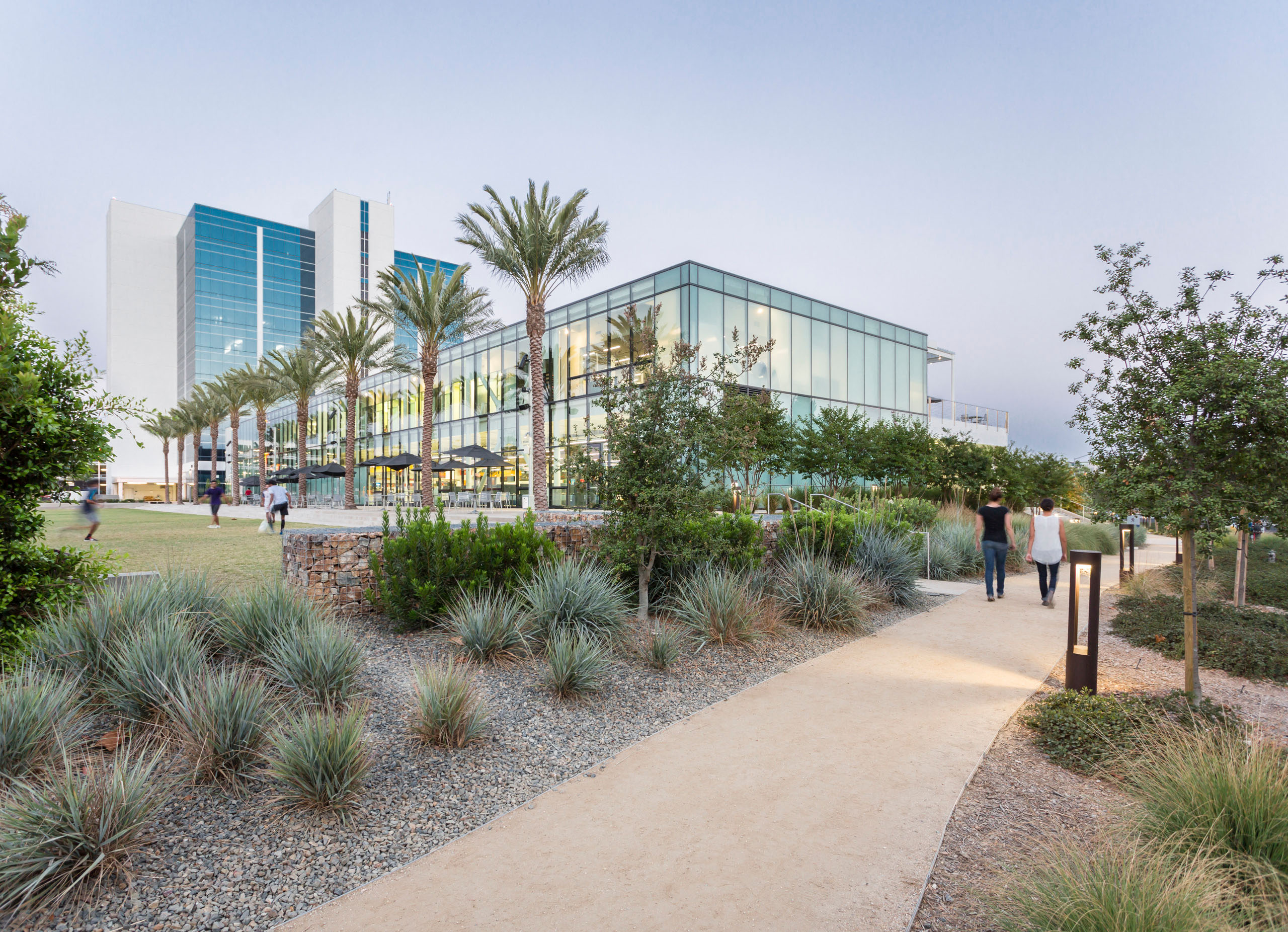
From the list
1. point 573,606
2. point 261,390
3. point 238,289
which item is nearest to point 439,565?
point 573,606

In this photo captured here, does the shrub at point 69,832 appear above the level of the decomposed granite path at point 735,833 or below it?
above

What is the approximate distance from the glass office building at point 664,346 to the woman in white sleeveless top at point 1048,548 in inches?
517

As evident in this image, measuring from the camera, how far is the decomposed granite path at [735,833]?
2.64 m

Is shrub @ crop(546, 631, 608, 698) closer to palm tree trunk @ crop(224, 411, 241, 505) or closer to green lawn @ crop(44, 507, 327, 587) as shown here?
green lawn @ crop(44, 507, 327, 587)

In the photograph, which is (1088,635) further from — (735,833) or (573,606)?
(573,606)

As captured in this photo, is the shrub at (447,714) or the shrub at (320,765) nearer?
the shrub at (320,765)

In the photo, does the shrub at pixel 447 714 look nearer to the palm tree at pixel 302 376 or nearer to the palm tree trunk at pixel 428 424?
the palm tree trunk at pixel 428 424

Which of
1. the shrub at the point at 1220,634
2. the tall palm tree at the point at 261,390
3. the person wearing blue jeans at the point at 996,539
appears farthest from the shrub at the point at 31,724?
the tall palm tree at the point at 261,390

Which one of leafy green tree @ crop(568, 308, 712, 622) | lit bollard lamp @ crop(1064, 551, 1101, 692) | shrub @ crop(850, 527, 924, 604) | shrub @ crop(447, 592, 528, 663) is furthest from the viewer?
shrub @ crop(850, 527, 924, 604)

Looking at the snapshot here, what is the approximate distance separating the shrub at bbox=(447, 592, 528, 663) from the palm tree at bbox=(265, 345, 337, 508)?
34527 mm

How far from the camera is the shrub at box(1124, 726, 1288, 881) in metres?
2.68

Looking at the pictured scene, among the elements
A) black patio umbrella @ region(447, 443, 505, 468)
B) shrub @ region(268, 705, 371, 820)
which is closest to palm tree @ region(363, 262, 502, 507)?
black patio umbrella @ region(447, 443, 505, 468)

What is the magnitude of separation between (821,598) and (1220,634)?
14.4ft

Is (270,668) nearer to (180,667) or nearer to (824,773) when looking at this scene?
(180,667)
